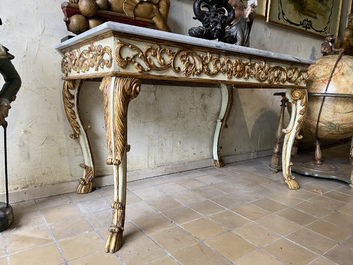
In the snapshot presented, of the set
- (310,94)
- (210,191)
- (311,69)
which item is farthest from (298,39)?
(210,191)

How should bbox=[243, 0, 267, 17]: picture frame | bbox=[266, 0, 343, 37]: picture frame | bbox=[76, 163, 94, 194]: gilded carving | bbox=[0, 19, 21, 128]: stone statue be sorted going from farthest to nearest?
bbox=[266, 0, 343, 37]: picture frame
bbox=[243, 0, 267, 17]: picture frame
bbox=[76, 163, 94, 194]: gilded carving
bbox=[0, 19, 21, 128]: stone statue

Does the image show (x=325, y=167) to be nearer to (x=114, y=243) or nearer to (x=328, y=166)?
(x=328, y=166)

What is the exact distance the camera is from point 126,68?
1015mm

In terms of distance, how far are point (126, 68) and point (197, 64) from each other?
38 cm

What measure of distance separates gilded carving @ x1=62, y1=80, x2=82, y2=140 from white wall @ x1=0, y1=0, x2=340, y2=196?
82 mm

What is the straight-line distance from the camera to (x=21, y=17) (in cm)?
140

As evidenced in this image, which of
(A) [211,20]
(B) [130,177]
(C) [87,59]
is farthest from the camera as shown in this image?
(B) [130,177]

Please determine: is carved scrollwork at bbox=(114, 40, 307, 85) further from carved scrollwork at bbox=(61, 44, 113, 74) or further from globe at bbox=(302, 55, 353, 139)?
globe at bbox=(302, 55, 353, 139)

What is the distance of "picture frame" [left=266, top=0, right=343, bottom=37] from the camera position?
264cm

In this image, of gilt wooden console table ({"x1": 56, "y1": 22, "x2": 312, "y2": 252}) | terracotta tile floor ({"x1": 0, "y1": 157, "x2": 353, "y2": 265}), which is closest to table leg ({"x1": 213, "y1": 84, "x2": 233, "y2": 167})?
terracotta tile floor ({"x1": 0, "y1": 157, "x2": 353, "y2": 265})

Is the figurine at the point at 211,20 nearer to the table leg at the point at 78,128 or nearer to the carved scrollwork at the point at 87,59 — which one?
the carved scrollwork at the point at 87,59

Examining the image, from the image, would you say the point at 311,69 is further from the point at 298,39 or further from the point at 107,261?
the point at 107,261

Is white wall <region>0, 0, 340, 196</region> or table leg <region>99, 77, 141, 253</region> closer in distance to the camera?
table leg <region>99, 77, 141, 253</region>

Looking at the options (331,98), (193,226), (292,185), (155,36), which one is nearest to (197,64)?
(155,36)
